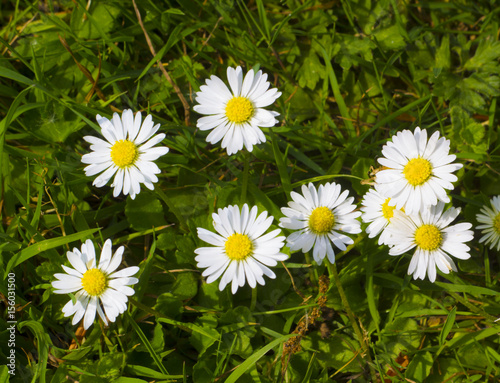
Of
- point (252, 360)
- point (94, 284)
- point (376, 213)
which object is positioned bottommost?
point (252, 360)

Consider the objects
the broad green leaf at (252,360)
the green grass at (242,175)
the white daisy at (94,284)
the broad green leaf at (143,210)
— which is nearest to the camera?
the white daisy at (94,284)

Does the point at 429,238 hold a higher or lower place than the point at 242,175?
lower

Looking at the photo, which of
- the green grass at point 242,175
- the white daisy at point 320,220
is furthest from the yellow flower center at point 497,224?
the white daisy at point 320,220

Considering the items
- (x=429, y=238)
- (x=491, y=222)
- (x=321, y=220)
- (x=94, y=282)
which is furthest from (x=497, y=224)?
(x=94, y=282)

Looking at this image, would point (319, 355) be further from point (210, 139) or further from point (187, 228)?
point (210, 139)

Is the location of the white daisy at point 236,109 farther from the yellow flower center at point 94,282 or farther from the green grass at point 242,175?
the yellow flower center at point 94,282

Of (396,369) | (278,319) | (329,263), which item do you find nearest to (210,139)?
(329,263)

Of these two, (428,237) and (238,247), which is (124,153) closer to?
(238,247)
